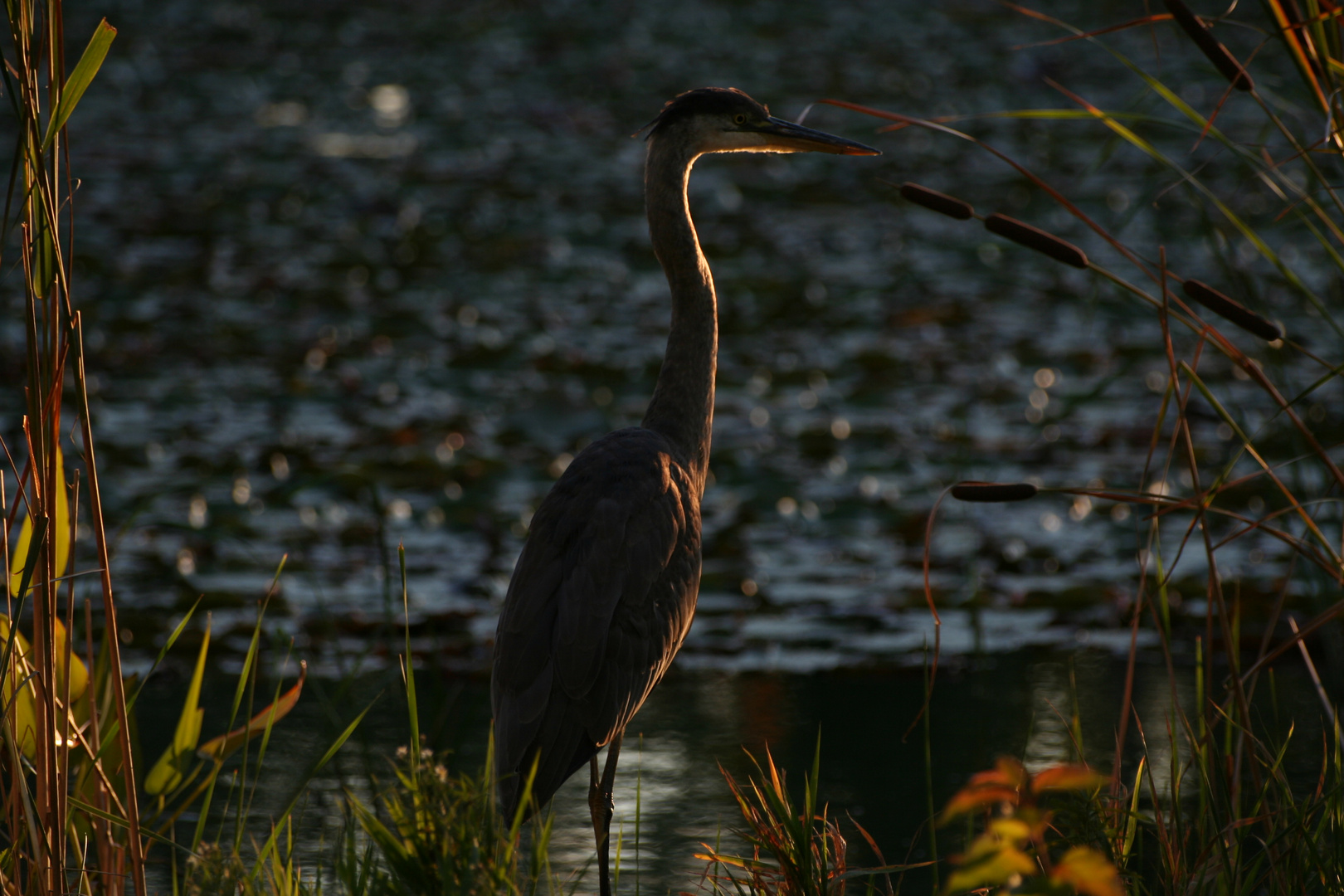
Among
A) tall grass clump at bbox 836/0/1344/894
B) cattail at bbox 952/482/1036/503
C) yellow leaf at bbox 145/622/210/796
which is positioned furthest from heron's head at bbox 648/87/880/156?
yellow leaf at bbox 145/622/210/796

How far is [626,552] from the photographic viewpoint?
2.77m

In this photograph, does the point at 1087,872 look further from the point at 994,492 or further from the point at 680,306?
the point at 680,306

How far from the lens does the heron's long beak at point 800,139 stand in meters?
3.12

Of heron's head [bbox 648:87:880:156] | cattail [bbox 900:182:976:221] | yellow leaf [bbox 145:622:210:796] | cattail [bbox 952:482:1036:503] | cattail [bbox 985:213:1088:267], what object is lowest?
yellow leaf [bbox 145:622:210:796]

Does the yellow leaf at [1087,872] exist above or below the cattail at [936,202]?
below

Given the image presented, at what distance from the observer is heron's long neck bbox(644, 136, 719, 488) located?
312 centimetres

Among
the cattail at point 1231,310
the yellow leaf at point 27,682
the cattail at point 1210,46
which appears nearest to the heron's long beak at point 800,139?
the cattail at point 1210,46

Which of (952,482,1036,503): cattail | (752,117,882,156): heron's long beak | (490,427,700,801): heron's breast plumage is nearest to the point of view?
(952,482,1036,503): cattail

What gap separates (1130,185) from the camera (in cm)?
914

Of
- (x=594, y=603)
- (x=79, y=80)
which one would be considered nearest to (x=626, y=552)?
(x=594, y=603)

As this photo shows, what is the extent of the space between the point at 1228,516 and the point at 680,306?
1228 millimetres

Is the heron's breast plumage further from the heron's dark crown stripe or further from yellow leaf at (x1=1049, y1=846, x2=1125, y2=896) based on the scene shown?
yellow leaf at (x1=1049, y1=846, x2=1125, y2=896)

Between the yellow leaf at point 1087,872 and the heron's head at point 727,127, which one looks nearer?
the yellow leaf at point 1087,872

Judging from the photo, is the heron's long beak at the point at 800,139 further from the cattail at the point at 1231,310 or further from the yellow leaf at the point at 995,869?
the yellow leaf at the point at 995,869
